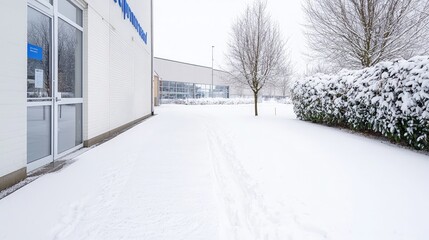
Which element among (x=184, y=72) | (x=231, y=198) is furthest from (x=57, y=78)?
(x=184, y=72)

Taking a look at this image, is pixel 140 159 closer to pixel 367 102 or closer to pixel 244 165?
pixel 244 165

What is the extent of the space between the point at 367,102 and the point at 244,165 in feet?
15.7

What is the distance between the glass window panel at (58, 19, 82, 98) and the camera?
5.75m

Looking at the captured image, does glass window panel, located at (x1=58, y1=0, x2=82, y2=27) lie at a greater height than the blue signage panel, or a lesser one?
lesser

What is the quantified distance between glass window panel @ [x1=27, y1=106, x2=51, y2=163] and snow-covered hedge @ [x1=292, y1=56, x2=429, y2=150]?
25.5 ft

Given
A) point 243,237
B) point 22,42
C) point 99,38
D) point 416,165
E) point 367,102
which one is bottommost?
point 243,237

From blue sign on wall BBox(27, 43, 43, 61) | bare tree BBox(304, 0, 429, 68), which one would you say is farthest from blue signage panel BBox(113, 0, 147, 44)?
bare tree BBox(304, 0, 429, 68)

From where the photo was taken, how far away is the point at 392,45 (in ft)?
34.3

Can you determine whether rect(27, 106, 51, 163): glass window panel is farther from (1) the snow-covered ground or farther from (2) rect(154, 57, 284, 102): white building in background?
(2) rect(154, 57, 284, 102): white building in background

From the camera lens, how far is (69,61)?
621cm

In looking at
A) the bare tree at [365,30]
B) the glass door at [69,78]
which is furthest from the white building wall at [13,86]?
the bare tree at [365,30]

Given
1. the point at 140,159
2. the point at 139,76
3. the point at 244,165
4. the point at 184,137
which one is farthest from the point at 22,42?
the point at 139,76

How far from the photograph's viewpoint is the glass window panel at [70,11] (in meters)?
5.78

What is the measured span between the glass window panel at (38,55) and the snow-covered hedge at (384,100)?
776 cm
